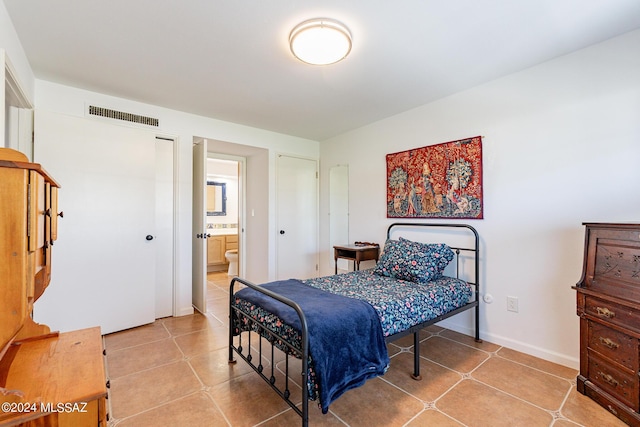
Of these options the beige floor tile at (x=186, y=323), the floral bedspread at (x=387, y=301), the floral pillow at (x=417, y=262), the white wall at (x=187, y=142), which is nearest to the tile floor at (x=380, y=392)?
the beige floor tile at (x=186, y=323)

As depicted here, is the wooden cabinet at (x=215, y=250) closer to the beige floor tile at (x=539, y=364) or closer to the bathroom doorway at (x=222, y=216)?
the bathroom doorway at (x=222, y=216)

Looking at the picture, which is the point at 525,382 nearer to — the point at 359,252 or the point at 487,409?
the point at 487,409

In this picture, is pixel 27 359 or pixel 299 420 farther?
pixel 299 420

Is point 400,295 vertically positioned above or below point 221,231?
below

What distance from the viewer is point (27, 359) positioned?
1052mm

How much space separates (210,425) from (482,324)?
2.43 m

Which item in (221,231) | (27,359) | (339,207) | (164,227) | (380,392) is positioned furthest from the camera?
(221,231)

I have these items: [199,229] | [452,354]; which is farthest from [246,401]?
Result: [199,229]

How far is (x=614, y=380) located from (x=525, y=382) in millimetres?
486

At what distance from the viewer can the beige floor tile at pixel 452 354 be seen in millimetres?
2275

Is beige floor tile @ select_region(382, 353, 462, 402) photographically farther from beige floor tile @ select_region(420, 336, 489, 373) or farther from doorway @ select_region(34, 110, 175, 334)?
doorway @ select_region(34, 110, 175, 334)

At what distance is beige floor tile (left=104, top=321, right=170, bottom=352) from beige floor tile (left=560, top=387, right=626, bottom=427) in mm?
3168

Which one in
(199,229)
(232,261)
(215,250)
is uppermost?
(199,229)

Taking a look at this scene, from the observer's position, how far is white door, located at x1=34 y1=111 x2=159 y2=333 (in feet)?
8.46
